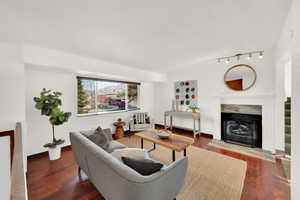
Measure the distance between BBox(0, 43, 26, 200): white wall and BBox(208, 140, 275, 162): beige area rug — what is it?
4303 millimetres

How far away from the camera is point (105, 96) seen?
4.14 metres

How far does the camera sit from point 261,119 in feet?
10.1

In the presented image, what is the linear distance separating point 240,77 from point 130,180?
381cm

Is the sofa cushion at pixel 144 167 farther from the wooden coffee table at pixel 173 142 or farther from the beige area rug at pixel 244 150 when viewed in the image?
the beige area rug at pixel 244 150

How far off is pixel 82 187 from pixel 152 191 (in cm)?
148

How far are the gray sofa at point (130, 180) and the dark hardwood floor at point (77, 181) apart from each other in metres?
0.74

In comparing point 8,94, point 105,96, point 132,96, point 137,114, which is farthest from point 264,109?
point 8,94

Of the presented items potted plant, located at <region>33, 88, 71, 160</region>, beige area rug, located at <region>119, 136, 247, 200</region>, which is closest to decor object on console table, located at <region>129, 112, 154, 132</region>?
beige area rug, located at <region>119, 136, 247, 200</region>

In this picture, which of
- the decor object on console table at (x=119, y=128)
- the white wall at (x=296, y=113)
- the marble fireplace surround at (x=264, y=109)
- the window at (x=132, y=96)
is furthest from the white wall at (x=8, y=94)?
the marble fireplace surround at (x=264, y=109)

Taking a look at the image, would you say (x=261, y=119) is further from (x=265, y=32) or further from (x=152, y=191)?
(x=152, y=191)

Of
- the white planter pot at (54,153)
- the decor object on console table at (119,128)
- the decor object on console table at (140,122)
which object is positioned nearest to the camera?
the white planter pot at (54,153)

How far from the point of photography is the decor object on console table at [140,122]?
414cm

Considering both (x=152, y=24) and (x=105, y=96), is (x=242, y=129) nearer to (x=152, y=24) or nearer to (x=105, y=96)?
Result: (x=152, y=24)

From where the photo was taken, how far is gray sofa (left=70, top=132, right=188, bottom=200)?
3.03ft
